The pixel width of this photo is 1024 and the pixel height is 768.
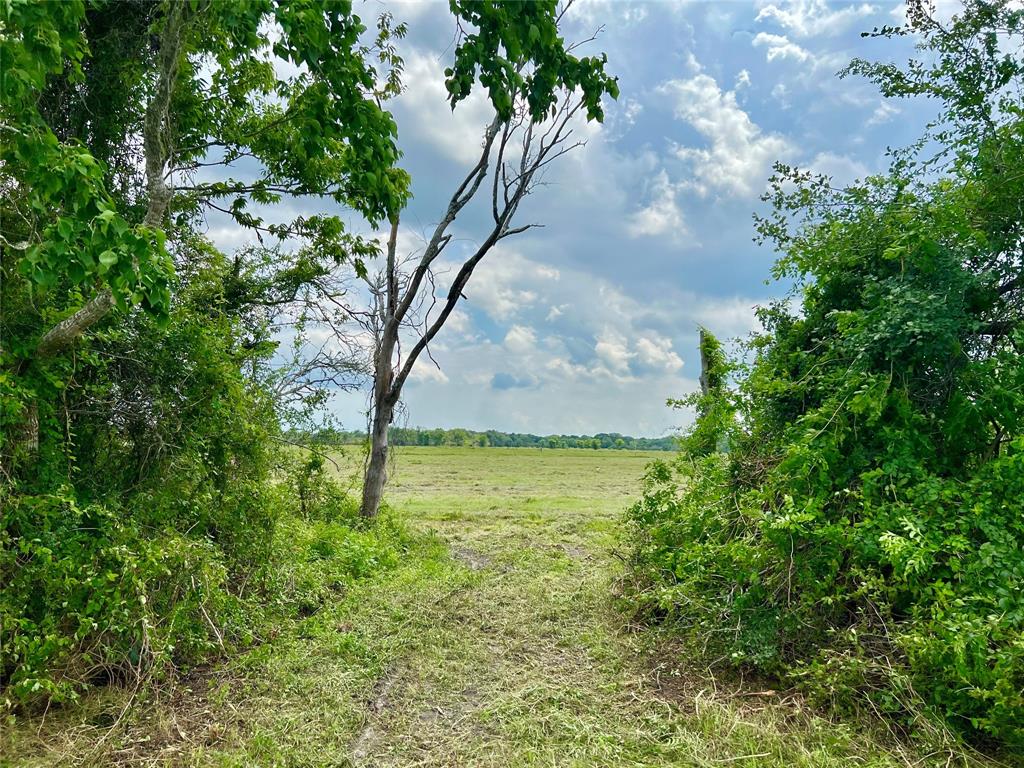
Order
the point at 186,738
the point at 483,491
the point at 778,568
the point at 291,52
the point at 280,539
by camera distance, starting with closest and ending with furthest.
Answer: the point at 291,52
the point at 186,738
the point at 778,568
the point at 280,539
the point at 483,491

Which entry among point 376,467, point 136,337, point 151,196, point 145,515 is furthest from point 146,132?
point 376,467

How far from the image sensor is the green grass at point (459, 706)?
2.84 meters

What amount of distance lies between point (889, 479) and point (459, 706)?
3.62 metres

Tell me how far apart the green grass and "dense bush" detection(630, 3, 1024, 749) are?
1.33 ft

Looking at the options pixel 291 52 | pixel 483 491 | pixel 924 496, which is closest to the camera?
pixel 291 52

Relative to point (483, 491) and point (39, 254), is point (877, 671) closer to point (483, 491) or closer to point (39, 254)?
point (39, 254)

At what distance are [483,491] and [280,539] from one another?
1536 centimetres

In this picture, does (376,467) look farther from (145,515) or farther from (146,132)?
(146,132)

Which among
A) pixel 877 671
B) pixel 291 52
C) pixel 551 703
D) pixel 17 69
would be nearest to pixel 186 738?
pixel 551 703

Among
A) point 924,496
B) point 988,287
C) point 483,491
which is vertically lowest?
point 483,491

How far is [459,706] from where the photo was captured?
3.50m

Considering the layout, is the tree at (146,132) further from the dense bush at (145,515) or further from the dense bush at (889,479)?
the dense bush at (889,479)

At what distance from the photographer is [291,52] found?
110 inches

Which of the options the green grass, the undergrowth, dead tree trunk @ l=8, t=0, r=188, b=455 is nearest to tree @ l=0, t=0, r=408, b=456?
dead tree trunk @ l=8, t=0, r=188, b=455
